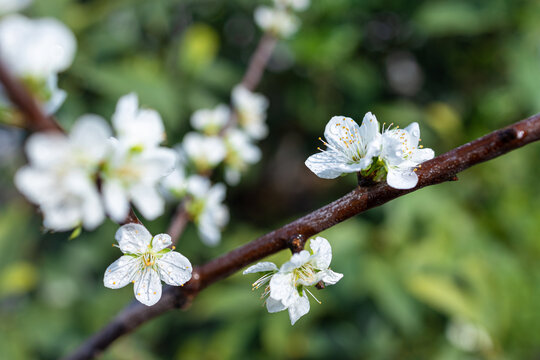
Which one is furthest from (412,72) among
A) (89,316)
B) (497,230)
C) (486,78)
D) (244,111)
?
(89,316)

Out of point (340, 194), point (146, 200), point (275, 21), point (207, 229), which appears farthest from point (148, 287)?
point (340, 194)

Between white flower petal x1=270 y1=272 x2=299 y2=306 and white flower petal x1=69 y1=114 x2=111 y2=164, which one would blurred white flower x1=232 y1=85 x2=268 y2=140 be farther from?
white flower petal x1=69 y1=114 x2=111 y2=164

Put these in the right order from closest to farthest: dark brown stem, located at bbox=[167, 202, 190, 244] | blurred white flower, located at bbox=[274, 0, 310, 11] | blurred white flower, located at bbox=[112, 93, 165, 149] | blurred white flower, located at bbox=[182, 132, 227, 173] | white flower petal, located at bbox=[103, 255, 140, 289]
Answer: blurred white flower, located at bbox=[112, 93, 165, 149], white flower petal, located at bbox=[103, 255, 140, 289], dark brown stem, located at bbox=[167, 202, 190, 244], blurred white flower, located at bbox=[182, 132, 227, 173], blurred white flower, located at bbox=[274, 0, 310, 11]

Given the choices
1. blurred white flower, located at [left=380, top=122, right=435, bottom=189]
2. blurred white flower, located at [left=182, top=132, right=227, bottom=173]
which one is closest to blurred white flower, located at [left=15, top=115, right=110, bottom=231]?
blurred white flower, located at [left=380, top=122, right=435, bottom=189]

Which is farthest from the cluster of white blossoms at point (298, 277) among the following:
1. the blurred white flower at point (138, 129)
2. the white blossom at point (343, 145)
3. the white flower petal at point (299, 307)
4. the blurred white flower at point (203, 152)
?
the blurred white flower at point (203, 152)

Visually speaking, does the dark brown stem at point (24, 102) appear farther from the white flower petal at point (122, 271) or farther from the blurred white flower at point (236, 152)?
the blurred white flower at point (236, 152)

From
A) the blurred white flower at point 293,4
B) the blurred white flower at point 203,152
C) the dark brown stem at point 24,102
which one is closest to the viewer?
the dark brown stem at point 24,102

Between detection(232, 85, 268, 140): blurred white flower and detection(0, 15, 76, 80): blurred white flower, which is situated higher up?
detection(0, 15, 76, 80): blurred white flower

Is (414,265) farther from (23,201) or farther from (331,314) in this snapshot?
(23,201)
